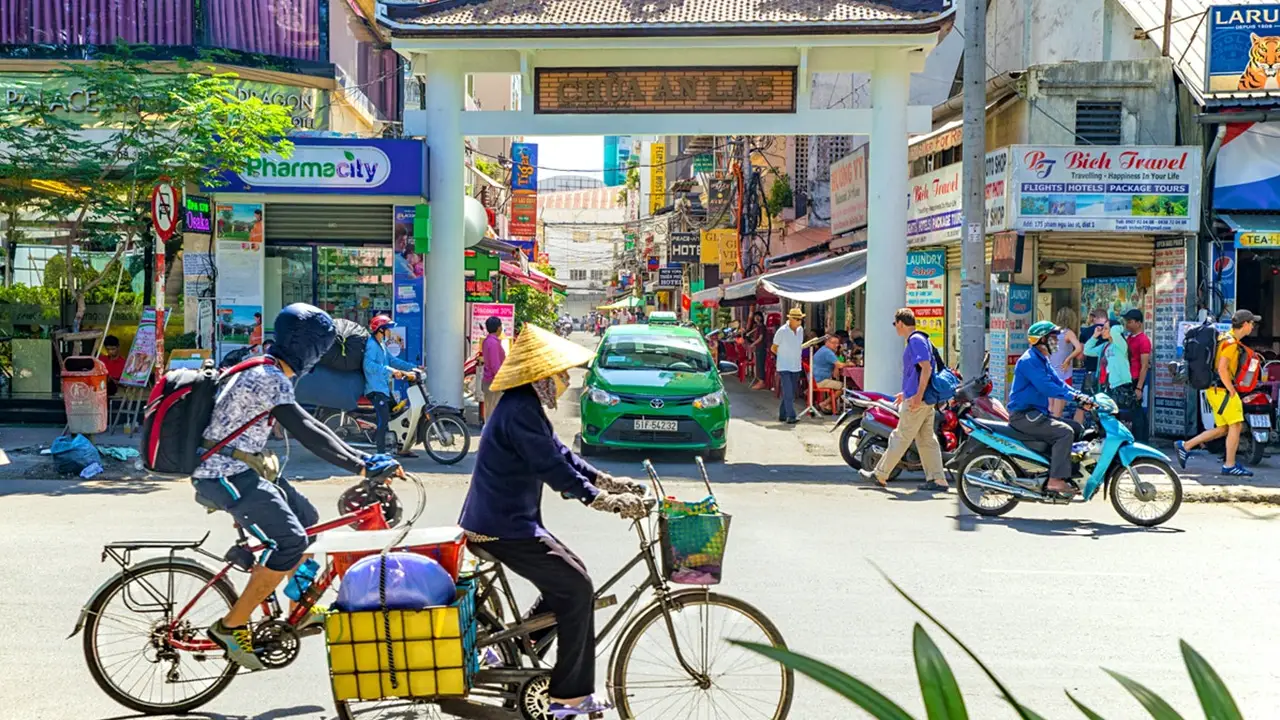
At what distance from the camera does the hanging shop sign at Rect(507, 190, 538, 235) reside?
4756 cm

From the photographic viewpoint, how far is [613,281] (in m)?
111

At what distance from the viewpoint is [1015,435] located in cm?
1110

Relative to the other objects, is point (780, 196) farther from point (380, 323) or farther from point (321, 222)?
point (380, 323)

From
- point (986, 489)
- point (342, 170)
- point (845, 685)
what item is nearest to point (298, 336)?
point (845, 685)

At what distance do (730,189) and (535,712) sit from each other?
1475 inches

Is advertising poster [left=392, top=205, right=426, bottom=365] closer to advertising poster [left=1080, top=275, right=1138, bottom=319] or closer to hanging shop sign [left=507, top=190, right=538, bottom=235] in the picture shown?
advertising poster [left=1080, top=275, right=1138, bottom=319]

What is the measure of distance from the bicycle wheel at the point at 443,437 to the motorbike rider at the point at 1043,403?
6.28m

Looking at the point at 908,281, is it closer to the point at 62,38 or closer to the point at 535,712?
the point at 62,38

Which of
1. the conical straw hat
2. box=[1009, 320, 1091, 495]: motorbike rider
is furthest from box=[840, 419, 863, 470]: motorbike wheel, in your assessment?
the conical straw hat

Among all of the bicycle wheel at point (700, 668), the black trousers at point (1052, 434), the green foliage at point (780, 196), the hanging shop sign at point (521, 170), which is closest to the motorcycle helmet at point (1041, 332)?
the black trousers at point (1052, 434)

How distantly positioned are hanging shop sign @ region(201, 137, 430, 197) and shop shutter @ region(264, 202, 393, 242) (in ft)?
2.40

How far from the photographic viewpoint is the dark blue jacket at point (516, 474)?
4.64m

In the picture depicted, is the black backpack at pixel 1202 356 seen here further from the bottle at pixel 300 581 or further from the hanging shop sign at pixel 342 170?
the bottle at pixel 300 581

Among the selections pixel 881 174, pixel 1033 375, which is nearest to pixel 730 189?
pixel 881 174
